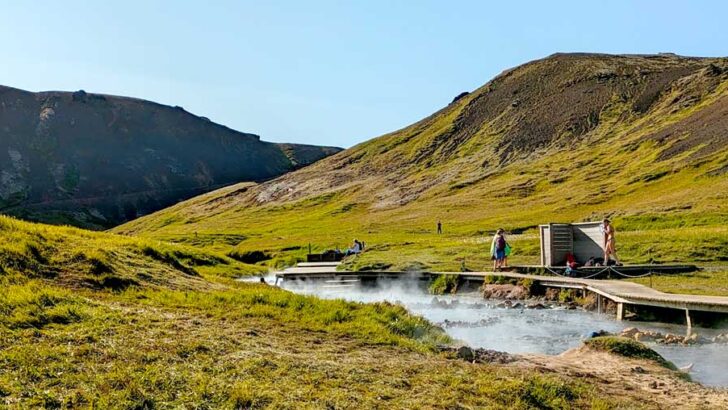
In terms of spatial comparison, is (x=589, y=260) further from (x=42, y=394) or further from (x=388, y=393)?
(x=42, y=394)

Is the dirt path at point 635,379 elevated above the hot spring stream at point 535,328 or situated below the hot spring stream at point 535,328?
above

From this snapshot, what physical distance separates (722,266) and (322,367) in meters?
28.4

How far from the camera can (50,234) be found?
17656 millimetres

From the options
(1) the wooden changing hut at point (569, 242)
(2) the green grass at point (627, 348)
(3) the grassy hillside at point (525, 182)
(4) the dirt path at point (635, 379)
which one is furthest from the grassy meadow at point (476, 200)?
(4) the dirt path at point (635, 379)

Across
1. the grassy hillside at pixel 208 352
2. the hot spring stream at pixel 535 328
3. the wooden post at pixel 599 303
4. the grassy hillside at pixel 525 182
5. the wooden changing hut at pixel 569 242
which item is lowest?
the hot spring stream at pixel 535 328

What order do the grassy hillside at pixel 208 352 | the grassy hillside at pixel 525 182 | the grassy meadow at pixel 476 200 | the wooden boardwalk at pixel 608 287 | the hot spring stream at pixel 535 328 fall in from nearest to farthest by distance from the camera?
the grassy hillside at pixel 208 352
the hot spring stream at pixel 535 328
the wooden boardwalk at pixel 608 287
the grassy meadow at pixel 476 200
the grassy hillside at pixel 525 182

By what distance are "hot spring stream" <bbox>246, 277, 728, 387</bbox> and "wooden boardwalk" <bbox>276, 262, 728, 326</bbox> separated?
2.48 ft

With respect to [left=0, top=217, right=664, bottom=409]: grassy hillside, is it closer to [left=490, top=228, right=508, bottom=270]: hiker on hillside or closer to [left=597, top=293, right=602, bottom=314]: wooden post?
[left=597, top=293, right=602, bottom=314]: wooden post

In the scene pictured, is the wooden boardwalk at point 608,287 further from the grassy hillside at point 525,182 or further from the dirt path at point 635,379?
the dirt path at point 635,379

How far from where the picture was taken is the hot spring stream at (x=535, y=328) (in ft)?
53.4

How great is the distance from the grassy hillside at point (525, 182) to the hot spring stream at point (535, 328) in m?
11.3

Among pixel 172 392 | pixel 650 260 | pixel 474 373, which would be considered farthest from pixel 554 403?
pixel 650 260

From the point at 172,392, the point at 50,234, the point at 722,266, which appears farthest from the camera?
the point at 722,266

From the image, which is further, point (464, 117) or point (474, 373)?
point (464, 117)
